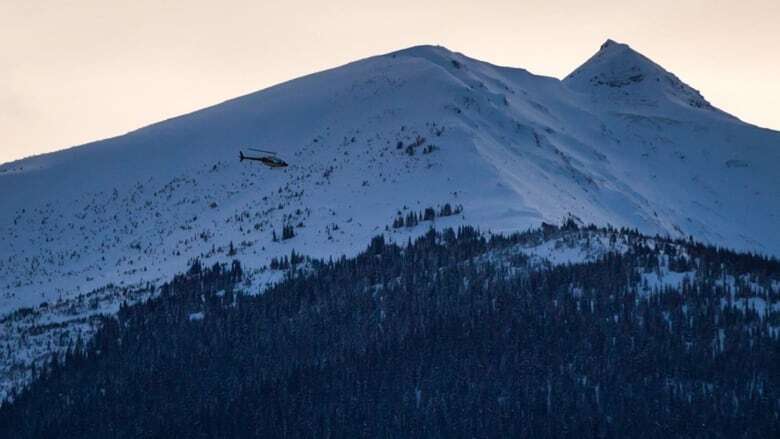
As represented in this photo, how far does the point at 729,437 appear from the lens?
113 feet

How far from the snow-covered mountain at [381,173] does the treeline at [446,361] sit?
476 inches

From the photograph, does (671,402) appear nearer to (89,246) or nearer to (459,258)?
(459,258)

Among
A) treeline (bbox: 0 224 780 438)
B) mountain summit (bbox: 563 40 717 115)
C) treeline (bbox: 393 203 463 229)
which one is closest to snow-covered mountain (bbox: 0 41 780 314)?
mountain summit (bbox: 563 40 717 115)

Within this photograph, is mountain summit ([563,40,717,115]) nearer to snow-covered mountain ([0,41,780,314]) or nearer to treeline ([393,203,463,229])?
snow-covered mountain ([0,41,780,314])

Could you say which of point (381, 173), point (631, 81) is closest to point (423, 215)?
point (381, 173)

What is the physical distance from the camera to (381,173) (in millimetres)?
77188

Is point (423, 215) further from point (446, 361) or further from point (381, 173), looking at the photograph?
point (446, 361)

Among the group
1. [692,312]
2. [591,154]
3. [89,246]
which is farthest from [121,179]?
[692,312]

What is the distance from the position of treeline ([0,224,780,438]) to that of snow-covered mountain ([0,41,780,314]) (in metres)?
12.1

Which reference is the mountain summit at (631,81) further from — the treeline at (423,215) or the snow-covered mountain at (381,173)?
the treeline at (423,215)

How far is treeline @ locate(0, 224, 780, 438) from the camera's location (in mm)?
37094

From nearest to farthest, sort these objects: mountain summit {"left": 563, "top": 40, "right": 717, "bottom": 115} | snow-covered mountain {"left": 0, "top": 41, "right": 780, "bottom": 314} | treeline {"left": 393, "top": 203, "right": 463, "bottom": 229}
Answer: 1. treeline {"left": 393, "top": 203, "right": 463, "bottom": 229}
2. snow-covered mountain {"left": 0, "top": 41, "right": 780, "bottom": 314}
3. mountain summit {"left": 563, "top": 40, "right": 717, "bottom": 115}

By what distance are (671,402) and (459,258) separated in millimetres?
16071

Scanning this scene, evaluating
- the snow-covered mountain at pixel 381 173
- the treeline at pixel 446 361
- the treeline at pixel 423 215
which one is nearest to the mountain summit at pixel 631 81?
the snow-covered mountain at pixel 381 173
